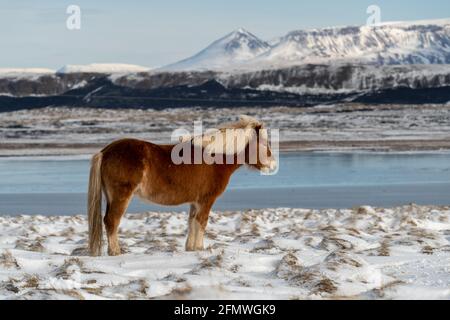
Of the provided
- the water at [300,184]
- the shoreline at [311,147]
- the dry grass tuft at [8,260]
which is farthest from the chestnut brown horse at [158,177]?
the shoreline at [311,147]

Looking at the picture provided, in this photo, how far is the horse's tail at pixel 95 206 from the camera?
898cm

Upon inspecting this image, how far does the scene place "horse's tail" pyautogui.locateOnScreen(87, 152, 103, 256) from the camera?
353 inches

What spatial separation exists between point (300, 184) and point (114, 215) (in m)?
14.1

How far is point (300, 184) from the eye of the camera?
2284 centimetres

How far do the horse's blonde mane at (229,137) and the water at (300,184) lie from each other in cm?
849

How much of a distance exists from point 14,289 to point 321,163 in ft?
75.6

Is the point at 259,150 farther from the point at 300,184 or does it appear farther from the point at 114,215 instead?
the point at 300,184

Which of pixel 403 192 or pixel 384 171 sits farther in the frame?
pixel 384 171

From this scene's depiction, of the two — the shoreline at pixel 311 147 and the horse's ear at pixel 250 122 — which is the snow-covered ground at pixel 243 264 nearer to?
the horse's ear at pixel 250 122

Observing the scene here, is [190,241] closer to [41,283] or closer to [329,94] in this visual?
[41,283]

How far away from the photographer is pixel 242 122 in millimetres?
9617

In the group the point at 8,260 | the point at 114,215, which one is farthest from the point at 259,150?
the point at 8,260

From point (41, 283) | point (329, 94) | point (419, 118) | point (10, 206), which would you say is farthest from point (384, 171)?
point (329, 94)

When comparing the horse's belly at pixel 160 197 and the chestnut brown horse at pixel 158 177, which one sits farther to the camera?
the horse's belly at pixel 160 197
